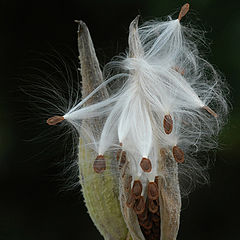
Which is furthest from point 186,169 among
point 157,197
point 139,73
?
point 139,73

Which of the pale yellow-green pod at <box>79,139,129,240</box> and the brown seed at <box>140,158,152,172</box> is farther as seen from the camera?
the pale yellow-green pod at <box>79,139,129,240</box>

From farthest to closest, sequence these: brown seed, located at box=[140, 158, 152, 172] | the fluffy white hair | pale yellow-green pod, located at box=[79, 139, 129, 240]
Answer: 1. pale yellow-green pod, located at box=[79, 139, 129, 240]
2. the fluffy white hair
3. brown seed, located at box=[140, 158, 152, 172]

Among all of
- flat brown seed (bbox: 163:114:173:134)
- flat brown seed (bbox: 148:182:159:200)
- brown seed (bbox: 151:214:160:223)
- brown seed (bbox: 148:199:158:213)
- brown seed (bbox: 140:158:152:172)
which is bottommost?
brown seed (bbox: 151:214:160:223)

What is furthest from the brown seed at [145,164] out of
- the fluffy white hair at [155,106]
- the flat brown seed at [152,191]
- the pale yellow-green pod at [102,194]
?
the pale yellow-green pod at [102,194]

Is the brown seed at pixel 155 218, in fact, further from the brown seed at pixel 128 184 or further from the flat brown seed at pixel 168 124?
the flat brown seed at pixel 168 124

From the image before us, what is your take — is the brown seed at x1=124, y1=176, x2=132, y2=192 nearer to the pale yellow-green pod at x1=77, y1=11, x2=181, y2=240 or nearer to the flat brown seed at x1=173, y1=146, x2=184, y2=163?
the pale yellow-green pod at x1=77, y1=11, x2=181, y2=240

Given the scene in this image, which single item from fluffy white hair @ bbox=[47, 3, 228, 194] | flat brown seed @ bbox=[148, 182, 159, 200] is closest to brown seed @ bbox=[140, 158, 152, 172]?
fluffy white hair @ bbox=[47, 3, 228, 194]

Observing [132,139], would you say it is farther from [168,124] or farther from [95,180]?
[95,180]

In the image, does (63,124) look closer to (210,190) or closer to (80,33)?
(80,33)
